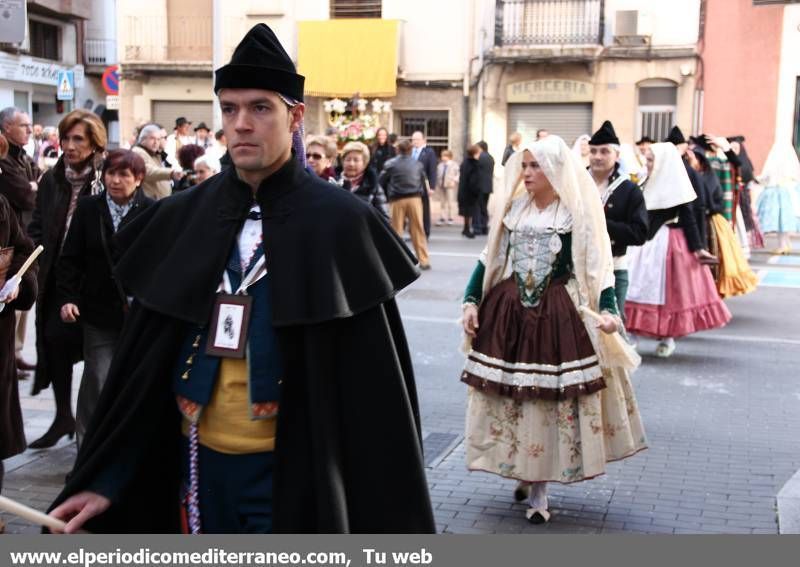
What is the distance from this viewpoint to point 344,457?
2695 mm

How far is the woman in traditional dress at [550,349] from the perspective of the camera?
4.99 meters

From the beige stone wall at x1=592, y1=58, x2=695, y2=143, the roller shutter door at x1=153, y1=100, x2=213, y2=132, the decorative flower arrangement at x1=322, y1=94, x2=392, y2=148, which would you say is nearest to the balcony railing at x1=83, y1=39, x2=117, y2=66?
the roller shutter door at x1=153, y1=100, x2=213, y2=132

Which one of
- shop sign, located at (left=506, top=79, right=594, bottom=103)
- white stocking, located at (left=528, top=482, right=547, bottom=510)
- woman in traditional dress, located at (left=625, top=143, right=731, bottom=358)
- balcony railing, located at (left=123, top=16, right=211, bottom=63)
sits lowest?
white stocking, located at (left=528, top=482, right=547, bottom=510)

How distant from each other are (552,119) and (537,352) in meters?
21.6

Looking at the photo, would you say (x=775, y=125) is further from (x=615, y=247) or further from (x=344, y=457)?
(x=344, y=457)

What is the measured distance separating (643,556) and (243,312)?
2496mm

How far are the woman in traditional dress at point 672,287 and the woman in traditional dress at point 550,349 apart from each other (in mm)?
3881

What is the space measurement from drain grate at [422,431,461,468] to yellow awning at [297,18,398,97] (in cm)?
2071

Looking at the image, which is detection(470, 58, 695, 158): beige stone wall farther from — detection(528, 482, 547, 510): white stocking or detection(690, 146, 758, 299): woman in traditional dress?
detection(528, 482, 547, 510): white stocking

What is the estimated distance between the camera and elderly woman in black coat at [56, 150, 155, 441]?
5512 mm

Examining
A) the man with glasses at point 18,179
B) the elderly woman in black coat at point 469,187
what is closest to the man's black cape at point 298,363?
the man with glasses at point 18,179

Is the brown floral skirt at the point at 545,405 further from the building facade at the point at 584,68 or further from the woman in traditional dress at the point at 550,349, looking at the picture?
the building facade at the point at 584,68

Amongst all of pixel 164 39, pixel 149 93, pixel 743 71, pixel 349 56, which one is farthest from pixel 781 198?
pixel 149 93

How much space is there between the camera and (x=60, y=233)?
594 centimetres
